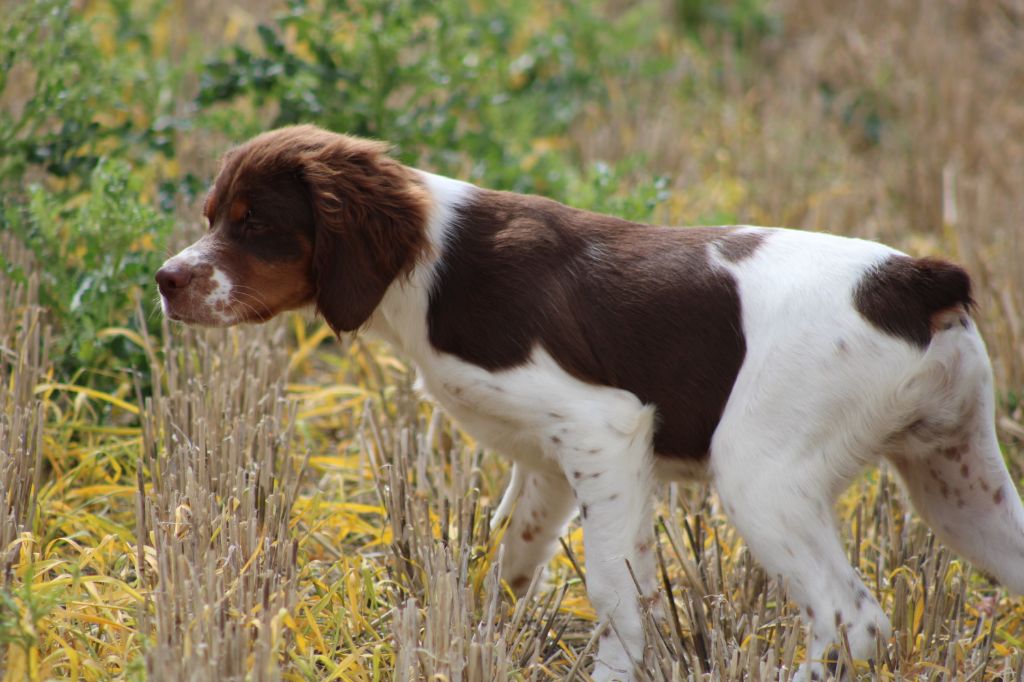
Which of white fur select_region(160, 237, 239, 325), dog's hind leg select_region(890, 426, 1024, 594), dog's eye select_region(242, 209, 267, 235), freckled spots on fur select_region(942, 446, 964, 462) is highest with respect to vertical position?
dog's eye select_region(242, 209, 267, 235)

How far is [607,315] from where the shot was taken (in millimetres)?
3260

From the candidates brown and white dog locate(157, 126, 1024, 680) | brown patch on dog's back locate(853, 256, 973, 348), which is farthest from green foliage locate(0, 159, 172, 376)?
brown patch on dog's back locate(853, 256, 973, 348)

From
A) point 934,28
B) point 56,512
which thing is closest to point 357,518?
point 56,512

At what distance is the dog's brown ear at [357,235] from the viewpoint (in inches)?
125

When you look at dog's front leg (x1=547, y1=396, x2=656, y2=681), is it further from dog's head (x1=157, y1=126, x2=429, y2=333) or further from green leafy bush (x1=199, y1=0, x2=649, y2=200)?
green leafy bush (x1=199, y1=0, x2=649, y2=200)

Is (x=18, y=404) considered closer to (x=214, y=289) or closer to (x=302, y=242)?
(x=214, y=289)

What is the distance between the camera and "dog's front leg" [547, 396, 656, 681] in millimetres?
3150

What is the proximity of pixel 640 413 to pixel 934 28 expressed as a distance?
23.8 feet

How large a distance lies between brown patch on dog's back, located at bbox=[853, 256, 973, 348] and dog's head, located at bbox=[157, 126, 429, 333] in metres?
1.12

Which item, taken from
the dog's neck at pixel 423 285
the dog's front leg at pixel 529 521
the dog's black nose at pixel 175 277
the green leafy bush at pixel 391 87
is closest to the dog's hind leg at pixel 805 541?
the dog's front leg at pixel 529 521

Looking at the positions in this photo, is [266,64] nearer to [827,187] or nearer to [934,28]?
[827,187]

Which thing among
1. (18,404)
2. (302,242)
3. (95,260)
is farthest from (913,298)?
(95,260)

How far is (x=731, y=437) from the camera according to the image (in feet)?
10.2

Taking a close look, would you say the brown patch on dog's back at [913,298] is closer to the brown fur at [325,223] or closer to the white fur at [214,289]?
the brown fur at [325,223]
